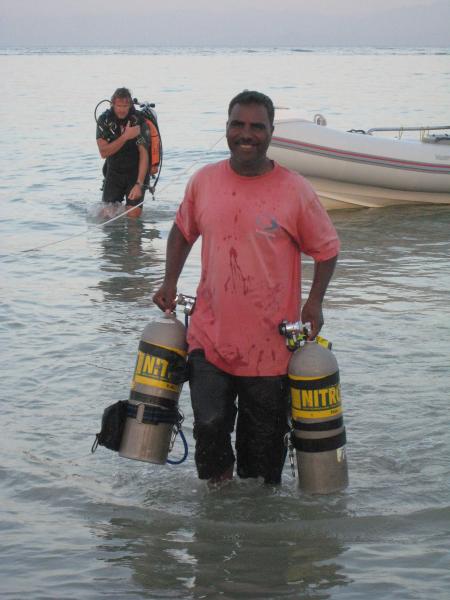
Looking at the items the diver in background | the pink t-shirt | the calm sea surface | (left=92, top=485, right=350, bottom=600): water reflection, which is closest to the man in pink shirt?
the pink t-shirt

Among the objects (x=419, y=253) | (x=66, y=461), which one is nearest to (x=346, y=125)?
(x=419, y=253)

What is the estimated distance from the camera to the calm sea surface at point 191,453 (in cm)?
430

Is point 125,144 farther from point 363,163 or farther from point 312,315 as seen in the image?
point 312,315

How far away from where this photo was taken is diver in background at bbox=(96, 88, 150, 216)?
11.6 m

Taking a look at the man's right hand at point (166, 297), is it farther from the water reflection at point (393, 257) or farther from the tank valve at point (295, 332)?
the water reflection at point (393, 257)

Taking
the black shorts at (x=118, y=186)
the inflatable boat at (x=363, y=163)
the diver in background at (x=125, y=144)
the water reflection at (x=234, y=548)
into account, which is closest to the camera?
the water reflection at (x=234, y=548)

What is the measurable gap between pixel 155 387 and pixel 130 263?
6.02 meters

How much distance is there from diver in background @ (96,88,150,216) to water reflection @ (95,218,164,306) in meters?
0.40

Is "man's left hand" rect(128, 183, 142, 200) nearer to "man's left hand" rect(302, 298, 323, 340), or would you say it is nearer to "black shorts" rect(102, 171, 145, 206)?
"black shorts" rect(102, 171, 145, 206)

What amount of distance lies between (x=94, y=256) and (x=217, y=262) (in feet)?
22.0

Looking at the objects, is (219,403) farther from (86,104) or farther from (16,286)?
(86,104)

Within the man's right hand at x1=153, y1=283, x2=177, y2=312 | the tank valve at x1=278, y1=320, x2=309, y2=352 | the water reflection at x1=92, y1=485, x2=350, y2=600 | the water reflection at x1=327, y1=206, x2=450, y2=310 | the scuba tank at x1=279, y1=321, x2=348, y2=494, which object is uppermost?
the man's right hand at x1=153, y1=283, x2=177, y2=312

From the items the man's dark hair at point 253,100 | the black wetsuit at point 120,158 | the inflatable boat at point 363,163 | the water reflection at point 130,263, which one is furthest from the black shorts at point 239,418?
the inflatable boat at point 363,163

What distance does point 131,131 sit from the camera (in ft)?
38.2
